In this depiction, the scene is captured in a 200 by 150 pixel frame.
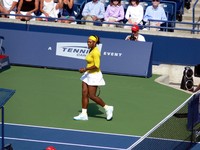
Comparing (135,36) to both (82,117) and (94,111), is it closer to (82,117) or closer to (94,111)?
(94,111)

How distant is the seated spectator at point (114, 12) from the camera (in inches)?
883

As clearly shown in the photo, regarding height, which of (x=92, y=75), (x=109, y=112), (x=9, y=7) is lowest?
(x=109, y=112)

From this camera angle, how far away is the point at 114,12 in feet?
73.9

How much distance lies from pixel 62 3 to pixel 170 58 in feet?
12.7

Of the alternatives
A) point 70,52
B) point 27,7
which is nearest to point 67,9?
point 27,7

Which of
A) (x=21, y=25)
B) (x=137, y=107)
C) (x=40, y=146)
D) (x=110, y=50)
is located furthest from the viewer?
(x=21, y=25)

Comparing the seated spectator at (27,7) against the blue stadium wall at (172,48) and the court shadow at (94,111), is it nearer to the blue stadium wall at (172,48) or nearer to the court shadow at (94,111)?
the blue stadium wall at (172,48)

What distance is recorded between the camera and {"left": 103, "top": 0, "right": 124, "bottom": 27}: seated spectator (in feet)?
73.6

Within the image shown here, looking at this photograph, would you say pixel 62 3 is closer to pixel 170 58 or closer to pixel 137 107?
pixel 170 58

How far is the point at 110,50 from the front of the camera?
811 inches

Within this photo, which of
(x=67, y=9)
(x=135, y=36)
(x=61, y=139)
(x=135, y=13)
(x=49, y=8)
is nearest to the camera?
(x=61, y=139)

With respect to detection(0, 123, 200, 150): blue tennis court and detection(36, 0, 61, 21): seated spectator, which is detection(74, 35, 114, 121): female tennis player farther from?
detection(36, 0, 61, 21): seated spectator

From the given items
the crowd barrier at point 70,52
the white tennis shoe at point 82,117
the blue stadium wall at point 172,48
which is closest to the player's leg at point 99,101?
the white tennis shoe at point 82,117

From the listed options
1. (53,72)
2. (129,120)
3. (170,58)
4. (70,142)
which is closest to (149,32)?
(170,58)
